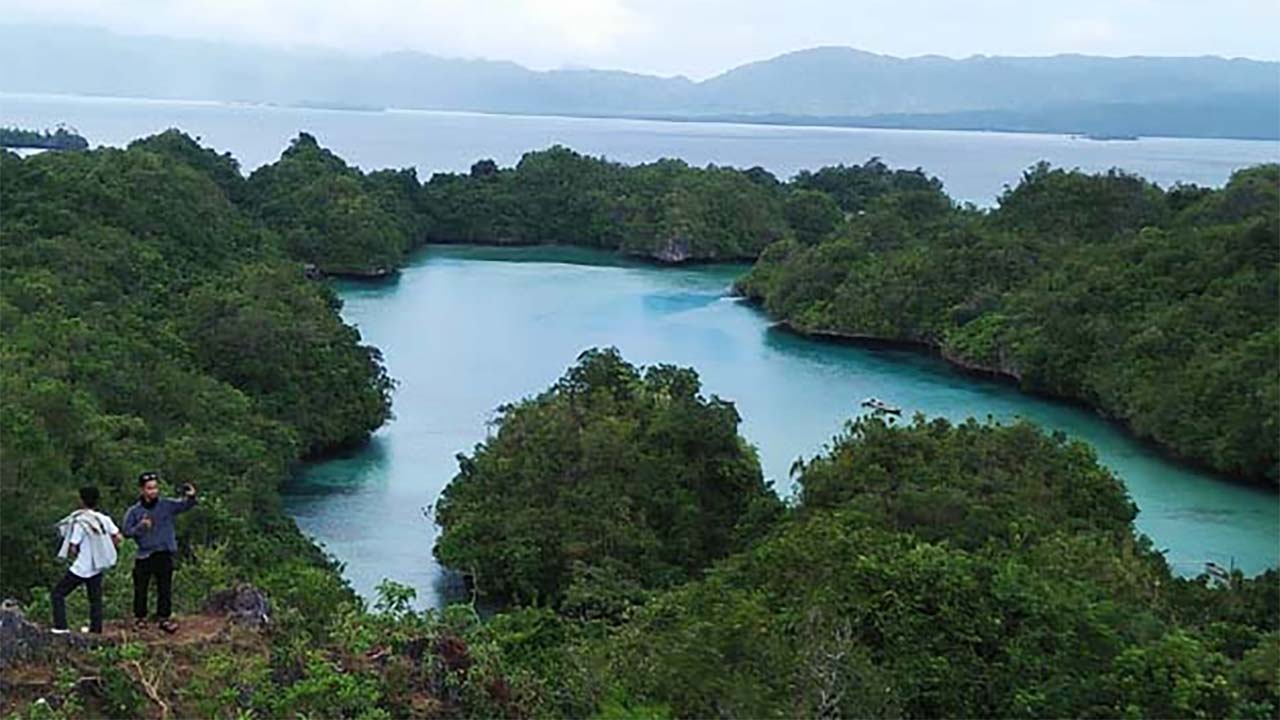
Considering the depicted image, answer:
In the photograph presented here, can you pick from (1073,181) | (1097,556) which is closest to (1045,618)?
(1097,556)

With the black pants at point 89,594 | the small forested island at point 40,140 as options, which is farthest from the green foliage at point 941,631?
the small forested island at point 40,140

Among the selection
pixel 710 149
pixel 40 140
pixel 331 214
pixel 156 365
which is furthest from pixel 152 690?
pixel 710 149

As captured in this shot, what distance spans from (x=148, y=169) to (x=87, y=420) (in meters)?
19.0

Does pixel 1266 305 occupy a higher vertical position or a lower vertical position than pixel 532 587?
higher

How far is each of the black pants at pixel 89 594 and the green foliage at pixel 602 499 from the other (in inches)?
306

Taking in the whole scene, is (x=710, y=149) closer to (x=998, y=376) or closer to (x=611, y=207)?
(x=611, y=207)

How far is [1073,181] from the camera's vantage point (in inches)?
1452

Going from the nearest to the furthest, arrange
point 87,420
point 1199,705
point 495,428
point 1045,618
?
point 1199,705
point 1045,618
point 87,420
point 495,428

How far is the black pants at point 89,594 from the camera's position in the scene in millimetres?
6664

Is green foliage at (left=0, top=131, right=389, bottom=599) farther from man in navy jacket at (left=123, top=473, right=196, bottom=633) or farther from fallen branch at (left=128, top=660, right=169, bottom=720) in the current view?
fallen branch at (left=128, top=660, right=169, bottom=720)

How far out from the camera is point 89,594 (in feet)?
22.1

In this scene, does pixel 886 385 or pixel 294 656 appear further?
pixel 886 385

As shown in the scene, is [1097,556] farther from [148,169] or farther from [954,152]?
[954,152]

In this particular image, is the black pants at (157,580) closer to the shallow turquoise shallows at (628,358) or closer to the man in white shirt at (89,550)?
the man in white shirt at (89,550)
